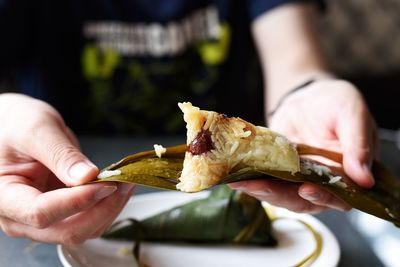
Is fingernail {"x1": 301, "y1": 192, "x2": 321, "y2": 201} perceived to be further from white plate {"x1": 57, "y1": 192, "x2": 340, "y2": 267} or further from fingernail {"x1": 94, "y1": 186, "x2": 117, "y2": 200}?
fingernail {"x1": 94, "y1": 186, "x2": 117, "y2": 200}

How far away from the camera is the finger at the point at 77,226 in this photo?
696 millimetres

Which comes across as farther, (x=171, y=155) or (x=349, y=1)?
(x=349, y=1)

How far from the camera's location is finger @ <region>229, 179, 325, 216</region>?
0.69 metres

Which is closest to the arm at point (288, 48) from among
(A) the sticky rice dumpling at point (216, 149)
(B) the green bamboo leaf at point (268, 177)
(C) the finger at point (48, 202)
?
(B) the green bamboo leaf at point (268, 177)

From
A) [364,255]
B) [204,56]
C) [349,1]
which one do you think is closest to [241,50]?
[204,56]

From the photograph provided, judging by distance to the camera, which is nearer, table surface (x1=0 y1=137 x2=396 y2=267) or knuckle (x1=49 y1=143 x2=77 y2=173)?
knuckle (x1=49 y1=143 x2=77 y2=173)

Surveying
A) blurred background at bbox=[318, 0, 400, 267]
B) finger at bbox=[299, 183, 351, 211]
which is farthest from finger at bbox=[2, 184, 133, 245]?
blurred background at bbox=[318, 0, 400, 267]

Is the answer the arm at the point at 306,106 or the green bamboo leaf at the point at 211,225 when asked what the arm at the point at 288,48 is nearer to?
the arm at the point at 306,106

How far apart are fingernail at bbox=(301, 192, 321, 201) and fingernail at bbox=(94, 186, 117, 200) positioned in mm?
243

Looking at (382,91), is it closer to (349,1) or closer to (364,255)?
(349,1)

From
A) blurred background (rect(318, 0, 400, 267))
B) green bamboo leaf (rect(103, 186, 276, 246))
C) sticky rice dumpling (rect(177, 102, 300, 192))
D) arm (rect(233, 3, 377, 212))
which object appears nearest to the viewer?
sticky rice dumpling (rect(177, 102, 300, 192))

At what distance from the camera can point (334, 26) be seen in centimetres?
246

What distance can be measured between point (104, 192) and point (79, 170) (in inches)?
1.6

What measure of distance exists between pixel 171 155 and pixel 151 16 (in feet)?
2.22
